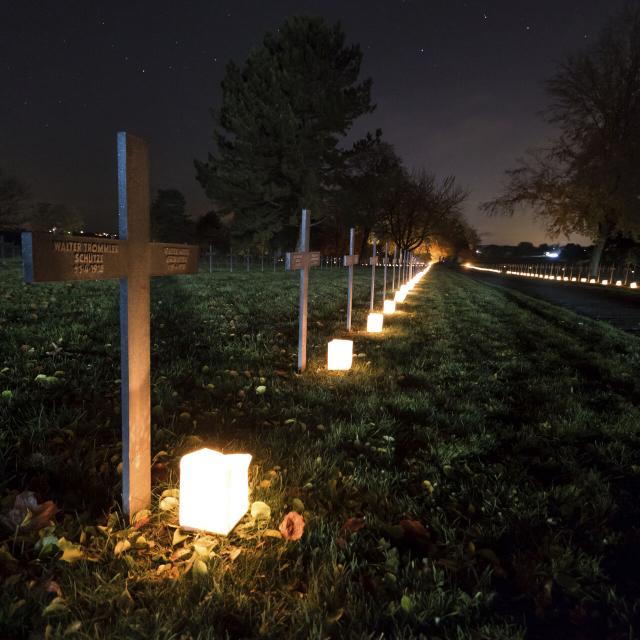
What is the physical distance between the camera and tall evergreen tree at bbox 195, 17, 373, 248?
3422 cm

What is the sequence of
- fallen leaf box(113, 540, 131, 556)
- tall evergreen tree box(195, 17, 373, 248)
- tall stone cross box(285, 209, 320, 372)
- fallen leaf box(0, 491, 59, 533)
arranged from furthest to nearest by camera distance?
tall evergreen tree box(195, 17, 373, 248) < tall stone cross box(285, 209, 320, 372) < fallen leaf box(0, 491, 59, 533) < fallen leaf box(113, 540, 131, 556)

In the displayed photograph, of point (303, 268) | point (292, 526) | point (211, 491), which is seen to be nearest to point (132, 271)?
point (211, 491)

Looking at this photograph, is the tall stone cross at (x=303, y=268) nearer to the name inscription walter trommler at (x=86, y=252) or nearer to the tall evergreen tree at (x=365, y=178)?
the name inscription walter trommler at (x=86, y=252)

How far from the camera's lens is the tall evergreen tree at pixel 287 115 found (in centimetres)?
3422

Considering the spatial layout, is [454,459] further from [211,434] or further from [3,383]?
[3,383]

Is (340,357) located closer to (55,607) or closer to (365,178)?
(55,607)

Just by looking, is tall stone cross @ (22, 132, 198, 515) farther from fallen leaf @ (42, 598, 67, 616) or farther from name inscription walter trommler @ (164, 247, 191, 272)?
fallen leaf @ (42, 598, 67, 616)

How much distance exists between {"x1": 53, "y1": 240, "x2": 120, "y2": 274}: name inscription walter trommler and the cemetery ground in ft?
4.20

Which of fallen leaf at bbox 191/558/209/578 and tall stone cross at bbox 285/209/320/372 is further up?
tall stone cross at bbox 285/209/320/372

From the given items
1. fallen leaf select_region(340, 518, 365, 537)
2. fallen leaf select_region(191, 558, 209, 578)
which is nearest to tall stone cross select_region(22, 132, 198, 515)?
fallen leaf select_region(191, 558, 209, 578)

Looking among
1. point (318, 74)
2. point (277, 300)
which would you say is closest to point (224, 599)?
point (277, 300)

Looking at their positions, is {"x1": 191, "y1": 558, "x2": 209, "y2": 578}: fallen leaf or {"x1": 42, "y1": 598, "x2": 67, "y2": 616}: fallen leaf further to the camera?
{"x1": 191, "y1": 558, "x2": 209, "y2": 578}: fallen leaf

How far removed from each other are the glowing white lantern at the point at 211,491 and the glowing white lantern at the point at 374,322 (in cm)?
608

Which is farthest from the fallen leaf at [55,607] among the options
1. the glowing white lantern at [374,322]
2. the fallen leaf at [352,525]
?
the glowing white lantern at [374,322]
